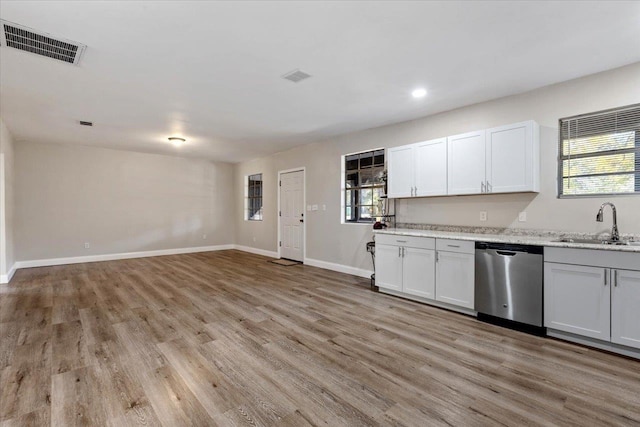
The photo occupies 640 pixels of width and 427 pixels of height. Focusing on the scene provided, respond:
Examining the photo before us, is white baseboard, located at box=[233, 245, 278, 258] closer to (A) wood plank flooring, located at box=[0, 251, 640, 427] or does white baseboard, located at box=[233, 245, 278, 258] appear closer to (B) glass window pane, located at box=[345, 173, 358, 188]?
(B) glass window pane, located at box=[345, 173, 358, 188]

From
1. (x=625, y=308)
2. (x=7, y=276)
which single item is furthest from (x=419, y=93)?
(x=7, y=276)

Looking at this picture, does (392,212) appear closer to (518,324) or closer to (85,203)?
(518,324)

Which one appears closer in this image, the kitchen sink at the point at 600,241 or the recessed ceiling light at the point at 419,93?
the kitchen sink at the point at 600,241

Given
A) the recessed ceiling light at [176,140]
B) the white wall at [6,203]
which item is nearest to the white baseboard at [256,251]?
the recessed ceiling light at [176,140]

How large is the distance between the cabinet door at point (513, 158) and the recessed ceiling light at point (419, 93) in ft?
2.90

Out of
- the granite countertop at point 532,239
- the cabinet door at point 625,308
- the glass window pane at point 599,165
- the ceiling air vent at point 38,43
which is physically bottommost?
the cabinet door at point 625,308

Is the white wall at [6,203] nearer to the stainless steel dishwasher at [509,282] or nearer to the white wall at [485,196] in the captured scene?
the white wall at [485,196]

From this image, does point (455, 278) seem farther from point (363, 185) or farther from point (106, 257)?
point (106, 257)

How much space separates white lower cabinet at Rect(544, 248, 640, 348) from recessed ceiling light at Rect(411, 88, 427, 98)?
7.02 ft

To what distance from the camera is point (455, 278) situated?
349 centimetres

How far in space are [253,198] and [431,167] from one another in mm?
5643

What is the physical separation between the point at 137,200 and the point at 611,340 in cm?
856

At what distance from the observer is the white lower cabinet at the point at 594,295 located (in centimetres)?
247

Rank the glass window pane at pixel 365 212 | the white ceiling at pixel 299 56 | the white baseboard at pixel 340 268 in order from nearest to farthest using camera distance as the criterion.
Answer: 1. the white ceiling at pixel 299 56
2. the white baseboard at pixel 340 268
3. the glass window pane at pixel 365 212
